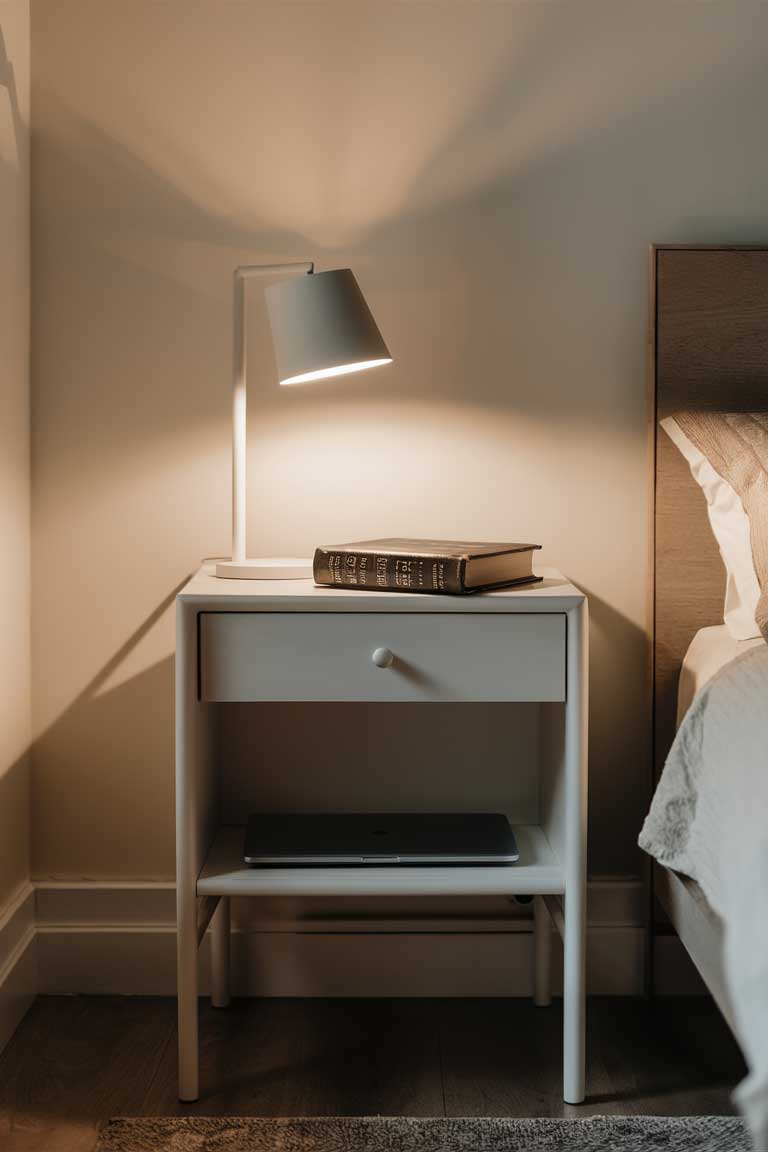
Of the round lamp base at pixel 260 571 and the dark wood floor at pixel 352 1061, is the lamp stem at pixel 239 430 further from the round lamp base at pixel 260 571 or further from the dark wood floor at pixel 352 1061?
the dark wood floor at pixel 352 1061

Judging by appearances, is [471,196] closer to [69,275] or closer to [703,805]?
[69,275]

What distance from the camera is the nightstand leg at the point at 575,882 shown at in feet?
4.92

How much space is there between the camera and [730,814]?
1190mm

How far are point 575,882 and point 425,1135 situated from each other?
40 centimetres

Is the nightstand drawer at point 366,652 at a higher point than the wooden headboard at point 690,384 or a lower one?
lower

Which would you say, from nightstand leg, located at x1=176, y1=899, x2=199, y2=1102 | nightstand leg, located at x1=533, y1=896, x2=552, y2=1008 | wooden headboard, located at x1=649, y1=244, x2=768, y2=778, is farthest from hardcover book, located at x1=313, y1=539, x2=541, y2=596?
nightstand leg, located at x1=533, y1=896, x2=552, y2=1008

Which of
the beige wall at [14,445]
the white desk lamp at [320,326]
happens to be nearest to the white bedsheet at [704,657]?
the white desk lamp at [320,326]

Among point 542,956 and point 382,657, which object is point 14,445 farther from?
point 542,956

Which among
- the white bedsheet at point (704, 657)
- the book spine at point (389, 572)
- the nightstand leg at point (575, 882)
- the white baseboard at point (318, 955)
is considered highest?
the book spine at point (389, 572)

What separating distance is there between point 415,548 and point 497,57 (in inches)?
35.6

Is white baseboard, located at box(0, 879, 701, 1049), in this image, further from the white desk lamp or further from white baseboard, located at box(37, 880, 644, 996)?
the white desk lamp

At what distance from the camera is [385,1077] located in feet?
5.23

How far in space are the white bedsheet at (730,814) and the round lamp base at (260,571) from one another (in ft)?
2.03

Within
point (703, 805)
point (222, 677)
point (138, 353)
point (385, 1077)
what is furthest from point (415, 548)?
point (385, 1077)
